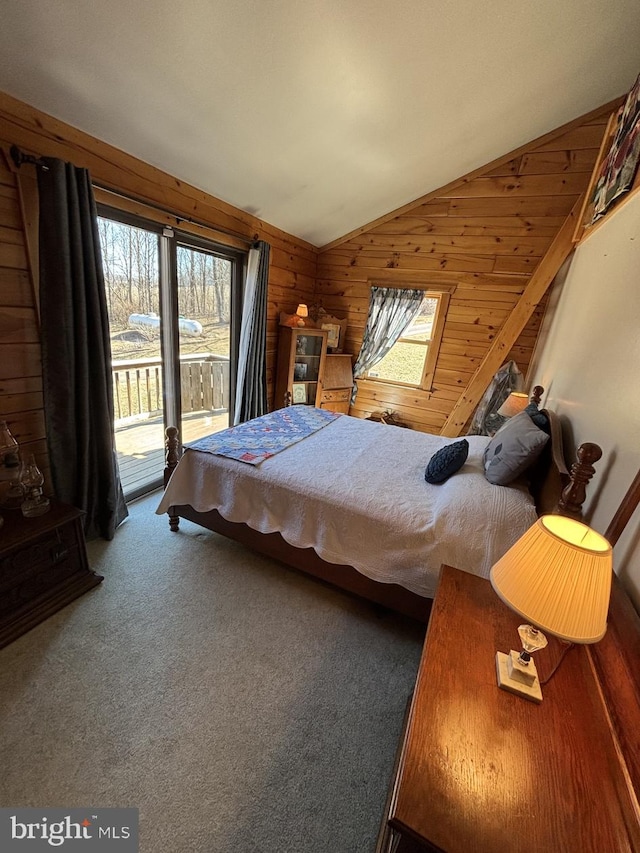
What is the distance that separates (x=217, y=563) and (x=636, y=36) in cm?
379

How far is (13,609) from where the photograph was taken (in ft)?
5.15

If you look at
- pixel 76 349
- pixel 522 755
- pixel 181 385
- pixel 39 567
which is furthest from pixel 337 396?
pixel 522 755

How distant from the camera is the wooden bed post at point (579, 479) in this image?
3.54 ft

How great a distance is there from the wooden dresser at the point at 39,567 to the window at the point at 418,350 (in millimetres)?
3336

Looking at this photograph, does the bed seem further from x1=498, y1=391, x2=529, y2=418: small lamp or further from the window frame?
the window frame

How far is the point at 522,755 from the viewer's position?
70 cm

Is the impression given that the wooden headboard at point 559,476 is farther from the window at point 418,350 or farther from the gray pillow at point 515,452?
the window at point 418,350

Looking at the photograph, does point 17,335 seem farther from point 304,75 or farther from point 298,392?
point 298,392

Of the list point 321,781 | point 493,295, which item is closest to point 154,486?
point 321,781

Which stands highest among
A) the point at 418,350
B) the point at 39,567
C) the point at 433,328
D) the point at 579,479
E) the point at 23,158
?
the point at 23,158

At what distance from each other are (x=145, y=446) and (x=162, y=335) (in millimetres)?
1101

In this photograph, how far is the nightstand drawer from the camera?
4087 mm

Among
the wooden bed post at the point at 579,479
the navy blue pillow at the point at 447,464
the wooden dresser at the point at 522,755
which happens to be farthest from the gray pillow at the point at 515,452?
the wooden dresser at the point at 522,755

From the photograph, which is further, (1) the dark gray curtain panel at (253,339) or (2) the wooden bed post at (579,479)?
(1) the dark gray curtain panel at (253,339)
